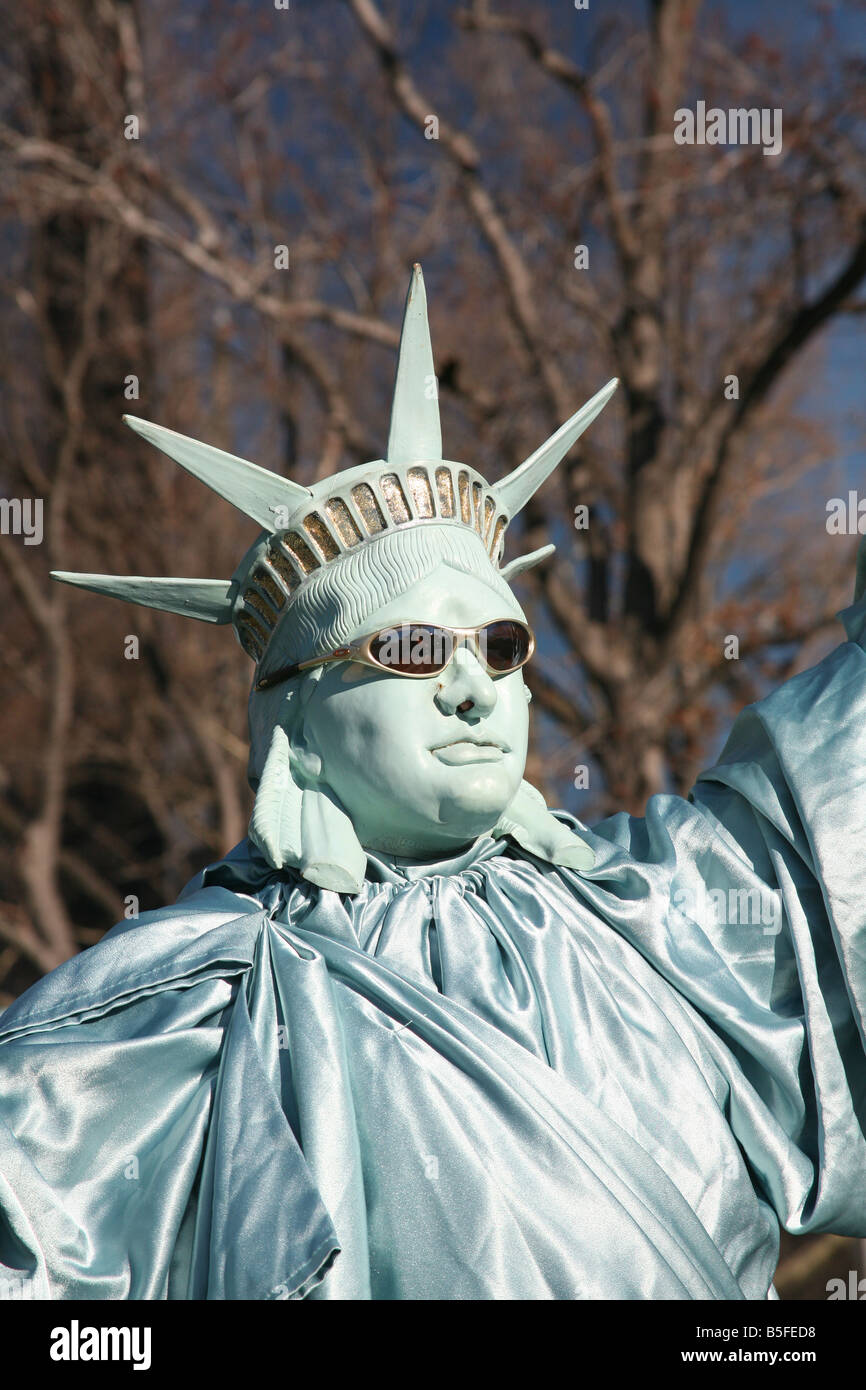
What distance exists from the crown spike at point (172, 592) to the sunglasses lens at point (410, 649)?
35cm

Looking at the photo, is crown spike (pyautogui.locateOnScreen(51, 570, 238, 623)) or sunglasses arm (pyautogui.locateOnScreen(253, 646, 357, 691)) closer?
sunglasses arm (pyautogui.locateOnScreen(253, 646, 357, 691))

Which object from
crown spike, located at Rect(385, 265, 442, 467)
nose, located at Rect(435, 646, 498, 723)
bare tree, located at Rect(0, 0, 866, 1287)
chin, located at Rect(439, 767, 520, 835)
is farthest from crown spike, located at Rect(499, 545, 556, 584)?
bare tree, located at Rect(0, 0, 866, 1287)

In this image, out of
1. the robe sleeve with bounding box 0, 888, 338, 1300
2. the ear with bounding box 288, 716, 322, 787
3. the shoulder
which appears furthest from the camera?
the ear with bounding box 288, 716, 322, 787

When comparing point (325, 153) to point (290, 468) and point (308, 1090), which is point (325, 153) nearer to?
point (290, 468)

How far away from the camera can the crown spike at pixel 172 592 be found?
2.63 meters

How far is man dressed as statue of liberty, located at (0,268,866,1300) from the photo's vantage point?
2.12 m

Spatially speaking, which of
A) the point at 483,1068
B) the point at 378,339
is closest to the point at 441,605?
the point at 483,1068

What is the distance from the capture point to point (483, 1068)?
7.27 ft

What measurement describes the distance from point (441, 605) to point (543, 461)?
454mm

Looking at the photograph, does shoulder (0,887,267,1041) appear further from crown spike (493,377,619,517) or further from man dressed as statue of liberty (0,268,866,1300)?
crown spike (493,377,619,517)

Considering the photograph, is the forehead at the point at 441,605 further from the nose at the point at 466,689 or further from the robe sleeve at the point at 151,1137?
the robe sleeve at the point at 151,1137

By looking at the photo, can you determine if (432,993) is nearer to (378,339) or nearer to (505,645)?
(505,645)

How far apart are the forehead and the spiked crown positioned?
13 centimetres

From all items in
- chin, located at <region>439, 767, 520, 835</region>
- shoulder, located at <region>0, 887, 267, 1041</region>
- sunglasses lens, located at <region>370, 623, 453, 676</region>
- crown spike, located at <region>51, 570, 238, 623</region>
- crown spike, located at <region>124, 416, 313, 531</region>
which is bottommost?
shoulder, located at <region>0, 887, 267, 1041</region>
